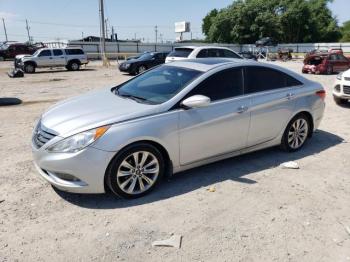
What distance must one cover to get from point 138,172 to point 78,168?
0.71 meters

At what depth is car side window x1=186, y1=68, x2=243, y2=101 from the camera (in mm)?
4809

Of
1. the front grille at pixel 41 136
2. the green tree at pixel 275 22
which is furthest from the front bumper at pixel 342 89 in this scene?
the green tree at pixel 275 22

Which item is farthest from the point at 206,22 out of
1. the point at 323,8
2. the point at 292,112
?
the point at 292,112

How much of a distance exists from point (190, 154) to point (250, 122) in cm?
110

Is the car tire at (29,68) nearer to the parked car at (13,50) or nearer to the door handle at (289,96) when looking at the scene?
the parked car at (13,50)

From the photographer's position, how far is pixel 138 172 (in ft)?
14.1

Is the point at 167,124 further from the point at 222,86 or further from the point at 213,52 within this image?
the point at 213,52

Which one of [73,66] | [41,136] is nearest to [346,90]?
[41,136]

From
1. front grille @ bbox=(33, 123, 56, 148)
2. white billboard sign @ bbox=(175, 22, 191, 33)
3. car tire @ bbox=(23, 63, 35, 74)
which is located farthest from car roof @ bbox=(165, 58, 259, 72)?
white billboard sign @ bbox=(175, 22, 191, 33)

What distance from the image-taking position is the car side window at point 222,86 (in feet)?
15.8

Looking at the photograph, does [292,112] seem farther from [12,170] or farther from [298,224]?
[12,170]

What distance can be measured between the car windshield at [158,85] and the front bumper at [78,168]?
3.48ft

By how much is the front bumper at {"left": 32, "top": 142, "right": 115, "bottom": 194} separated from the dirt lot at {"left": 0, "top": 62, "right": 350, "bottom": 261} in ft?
0.93

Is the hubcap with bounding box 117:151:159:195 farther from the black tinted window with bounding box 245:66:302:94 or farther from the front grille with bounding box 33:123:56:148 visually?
the black tinted window with bounding box 245:66:302:94
